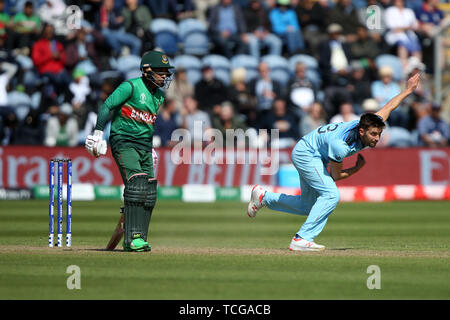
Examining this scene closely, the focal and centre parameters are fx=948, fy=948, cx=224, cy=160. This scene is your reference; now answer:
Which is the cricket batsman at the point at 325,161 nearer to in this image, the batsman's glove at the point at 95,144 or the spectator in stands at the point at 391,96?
the batsman's glove at the point at 95,144

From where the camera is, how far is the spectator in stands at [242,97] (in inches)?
813

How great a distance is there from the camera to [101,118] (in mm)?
9305

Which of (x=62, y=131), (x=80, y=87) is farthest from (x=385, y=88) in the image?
(x=62, y=131)

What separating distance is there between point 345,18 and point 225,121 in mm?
5149

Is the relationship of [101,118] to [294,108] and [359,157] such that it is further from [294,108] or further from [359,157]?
[294,108]

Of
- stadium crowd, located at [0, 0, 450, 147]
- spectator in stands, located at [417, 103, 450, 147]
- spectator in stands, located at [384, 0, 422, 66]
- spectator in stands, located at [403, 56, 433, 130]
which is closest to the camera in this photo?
stadium crowd, located at [0, 0, 450, 147]

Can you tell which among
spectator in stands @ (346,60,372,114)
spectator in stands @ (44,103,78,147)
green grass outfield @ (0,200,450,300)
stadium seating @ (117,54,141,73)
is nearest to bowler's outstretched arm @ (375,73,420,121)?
green grass outfield @ (0,200,450,300)

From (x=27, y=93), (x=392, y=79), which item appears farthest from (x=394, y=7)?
(x=27, y=93)

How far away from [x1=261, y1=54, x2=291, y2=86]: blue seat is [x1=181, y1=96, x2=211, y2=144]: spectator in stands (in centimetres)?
232

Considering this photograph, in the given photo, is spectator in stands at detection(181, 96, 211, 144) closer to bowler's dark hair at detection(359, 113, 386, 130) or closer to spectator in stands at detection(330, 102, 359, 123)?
spectator in stands at detection(330, 102, 359, 123)

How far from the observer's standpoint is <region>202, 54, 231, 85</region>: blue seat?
21328mm

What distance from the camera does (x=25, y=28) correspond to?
2145 cm

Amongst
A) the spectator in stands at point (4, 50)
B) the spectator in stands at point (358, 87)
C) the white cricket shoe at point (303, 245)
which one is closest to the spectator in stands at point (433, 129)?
the spectator in stands at point (358, 87)
